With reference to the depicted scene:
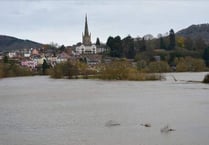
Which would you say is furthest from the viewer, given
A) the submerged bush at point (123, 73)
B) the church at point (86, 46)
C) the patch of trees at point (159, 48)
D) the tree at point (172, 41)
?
the church at point (86, 46)

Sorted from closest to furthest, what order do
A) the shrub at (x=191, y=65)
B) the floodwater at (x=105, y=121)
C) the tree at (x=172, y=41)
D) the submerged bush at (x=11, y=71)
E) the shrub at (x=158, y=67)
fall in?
the floodwater at (x=105, y=121) < the shrub at (x=158, y=67) < the submerged bush at (x=11, y=71) < the shrub at (x=191, y=65) < the tree at (x=172, y=41)

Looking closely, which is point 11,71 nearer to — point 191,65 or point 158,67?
point 158,67

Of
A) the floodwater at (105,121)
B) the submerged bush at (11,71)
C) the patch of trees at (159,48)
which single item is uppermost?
the patch of trees at (159,48)

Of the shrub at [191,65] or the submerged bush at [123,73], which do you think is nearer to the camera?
the submerged bush at [123,73]

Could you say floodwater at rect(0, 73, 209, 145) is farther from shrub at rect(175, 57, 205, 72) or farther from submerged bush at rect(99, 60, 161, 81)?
shrub at rect(175, 57, 205, 72)

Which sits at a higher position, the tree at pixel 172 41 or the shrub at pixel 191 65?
the tree at pixel 172 41

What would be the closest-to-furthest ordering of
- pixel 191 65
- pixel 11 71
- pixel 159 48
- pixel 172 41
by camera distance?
pixel 11 71
pixel 191 65
pixel 172 41
pixel 159 48

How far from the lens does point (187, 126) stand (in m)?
16.8

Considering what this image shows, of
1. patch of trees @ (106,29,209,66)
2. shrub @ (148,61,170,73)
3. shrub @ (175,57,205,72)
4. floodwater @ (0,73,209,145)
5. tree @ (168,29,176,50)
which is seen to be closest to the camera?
floodwater @ (0,73,209,145)

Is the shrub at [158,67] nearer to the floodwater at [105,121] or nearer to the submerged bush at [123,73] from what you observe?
the submerged bush at [123,73]

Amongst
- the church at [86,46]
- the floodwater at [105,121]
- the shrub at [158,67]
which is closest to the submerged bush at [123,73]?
the shrub at [158,67]


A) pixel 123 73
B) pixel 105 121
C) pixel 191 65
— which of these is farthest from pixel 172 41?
pixel 105 121

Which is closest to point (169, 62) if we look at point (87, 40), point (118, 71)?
point (118, 71)

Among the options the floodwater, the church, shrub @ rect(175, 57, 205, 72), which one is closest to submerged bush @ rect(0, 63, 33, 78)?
shrub @ rect(175, 57, 205, 72)
